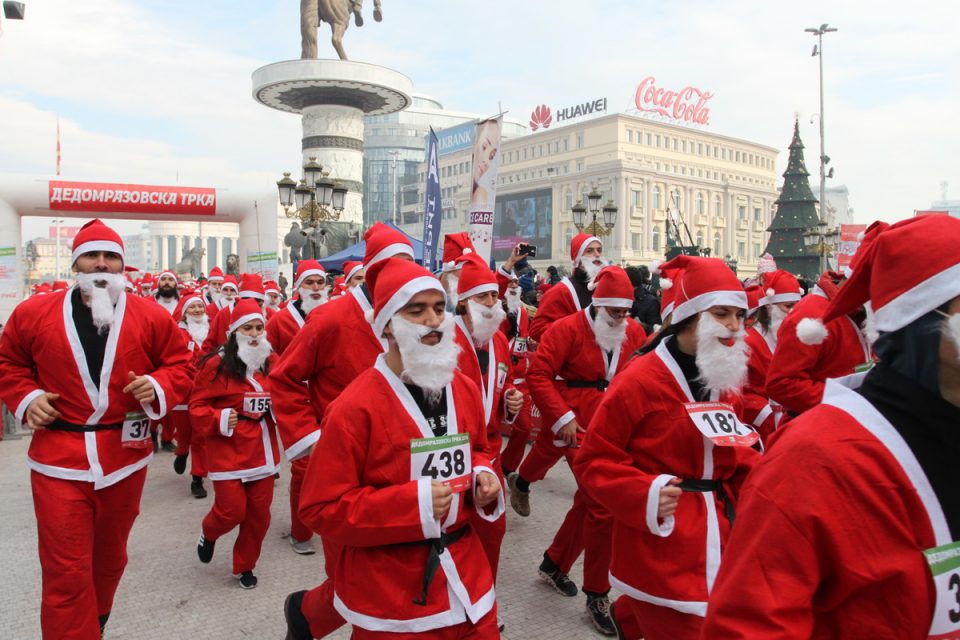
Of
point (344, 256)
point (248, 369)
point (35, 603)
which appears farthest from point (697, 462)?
point (344, 256)

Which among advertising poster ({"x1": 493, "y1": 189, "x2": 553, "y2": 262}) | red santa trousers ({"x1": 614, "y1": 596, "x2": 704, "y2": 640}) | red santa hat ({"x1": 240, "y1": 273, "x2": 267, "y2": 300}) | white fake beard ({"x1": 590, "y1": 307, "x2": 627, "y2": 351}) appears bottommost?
red santa trousers ({"x1": 614, "y1": 596, "x2": 704, "y2": 640})

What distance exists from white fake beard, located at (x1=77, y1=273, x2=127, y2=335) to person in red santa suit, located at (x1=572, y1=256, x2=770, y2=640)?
9.35ft

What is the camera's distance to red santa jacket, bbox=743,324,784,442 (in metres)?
5.31

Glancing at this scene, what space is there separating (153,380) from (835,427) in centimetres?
378

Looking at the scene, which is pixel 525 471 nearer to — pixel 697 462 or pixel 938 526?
pixel 697 462

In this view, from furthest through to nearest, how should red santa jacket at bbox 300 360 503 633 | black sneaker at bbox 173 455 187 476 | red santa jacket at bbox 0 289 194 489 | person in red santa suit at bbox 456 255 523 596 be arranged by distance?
black sneaker at bbox 173 455 187 476
person in red santa suit at bbox 456 255 523 596
red santa jacket at bbox 0 289 194 489
red santa jacket at bbox 300 360 503 633

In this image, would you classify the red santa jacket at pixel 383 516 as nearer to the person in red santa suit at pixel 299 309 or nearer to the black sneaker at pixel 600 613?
the black sneaker at pixel 600 613

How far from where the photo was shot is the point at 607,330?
218 inches

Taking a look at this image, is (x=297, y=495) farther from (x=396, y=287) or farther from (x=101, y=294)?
(x=396, y=287)

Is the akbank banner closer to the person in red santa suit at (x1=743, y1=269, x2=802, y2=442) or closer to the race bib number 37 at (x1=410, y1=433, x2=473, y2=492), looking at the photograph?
the person in red santa suit at (x1=743, y1=269, x2=802, y2=442)

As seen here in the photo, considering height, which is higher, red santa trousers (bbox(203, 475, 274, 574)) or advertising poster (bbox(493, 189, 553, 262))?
advertising poster (bbox(493, 189, 553, 262))

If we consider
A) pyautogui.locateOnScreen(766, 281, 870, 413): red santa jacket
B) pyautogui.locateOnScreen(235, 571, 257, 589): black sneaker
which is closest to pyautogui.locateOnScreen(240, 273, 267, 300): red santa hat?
pyautogui.locateOnScreen(235, 571, 257, 589): black sneaker

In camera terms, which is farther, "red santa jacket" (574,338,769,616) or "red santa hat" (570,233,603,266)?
"red santa hat" (570,233,603,266)

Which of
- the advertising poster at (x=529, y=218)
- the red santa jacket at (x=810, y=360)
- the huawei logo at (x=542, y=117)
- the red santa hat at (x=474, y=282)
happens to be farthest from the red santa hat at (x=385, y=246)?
the huawei logo at (x=542, y=117)
